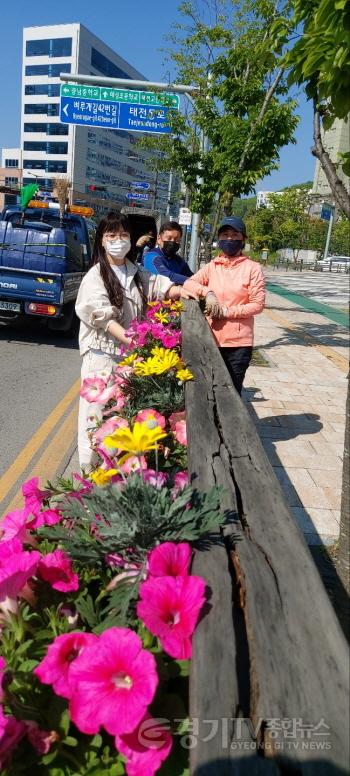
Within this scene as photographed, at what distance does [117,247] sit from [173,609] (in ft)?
8.14

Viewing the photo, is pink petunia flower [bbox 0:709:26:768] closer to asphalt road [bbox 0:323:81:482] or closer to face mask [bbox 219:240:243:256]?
face mask [bbox 219:240:243:256]

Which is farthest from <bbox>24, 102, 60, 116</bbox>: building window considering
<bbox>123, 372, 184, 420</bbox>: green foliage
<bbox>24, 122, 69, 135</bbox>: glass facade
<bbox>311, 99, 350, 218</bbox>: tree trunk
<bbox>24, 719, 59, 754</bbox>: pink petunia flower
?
<bbox>24, 719, 59, 754</bbox>: pink petunia flower

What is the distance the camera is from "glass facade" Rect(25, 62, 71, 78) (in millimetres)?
77000

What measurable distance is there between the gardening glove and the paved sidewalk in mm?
1342

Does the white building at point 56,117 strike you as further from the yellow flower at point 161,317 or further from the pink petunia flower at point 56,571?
the pink petunia flower at point 56,571

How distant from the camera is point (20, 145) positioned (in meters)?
81.3

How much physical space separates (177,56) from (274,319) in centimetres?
675

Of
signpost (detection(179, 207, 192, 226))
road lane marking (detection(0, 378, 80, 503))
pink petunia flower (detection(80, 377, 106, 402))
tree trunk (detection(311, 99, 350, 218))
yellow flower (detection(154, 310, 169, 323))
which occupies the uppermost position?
signpost (detection(179, 207, 192, 226))

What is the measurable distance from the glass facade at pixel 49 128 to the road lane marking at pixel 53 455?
78.8 metres

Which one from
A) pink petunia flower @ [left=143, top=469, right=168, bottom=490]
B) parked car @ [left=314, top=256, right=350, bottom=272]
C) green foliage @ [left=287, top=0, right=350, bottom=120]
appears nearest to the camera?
pink petunia flower @ [left=143, top=469, right=168, bottom=490]

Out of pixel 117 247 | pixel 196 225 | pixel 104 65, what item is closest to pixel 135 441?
pixel 117 247

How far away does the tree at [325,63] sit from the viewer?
6.06 feet

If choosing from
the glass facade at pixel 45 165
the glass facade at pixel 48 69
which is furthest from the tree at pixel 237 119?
the glass facade at pixel 48 69

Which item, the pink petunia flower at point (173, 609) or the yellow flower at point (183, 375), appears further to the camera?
the yellow flower at point (183, 375)
